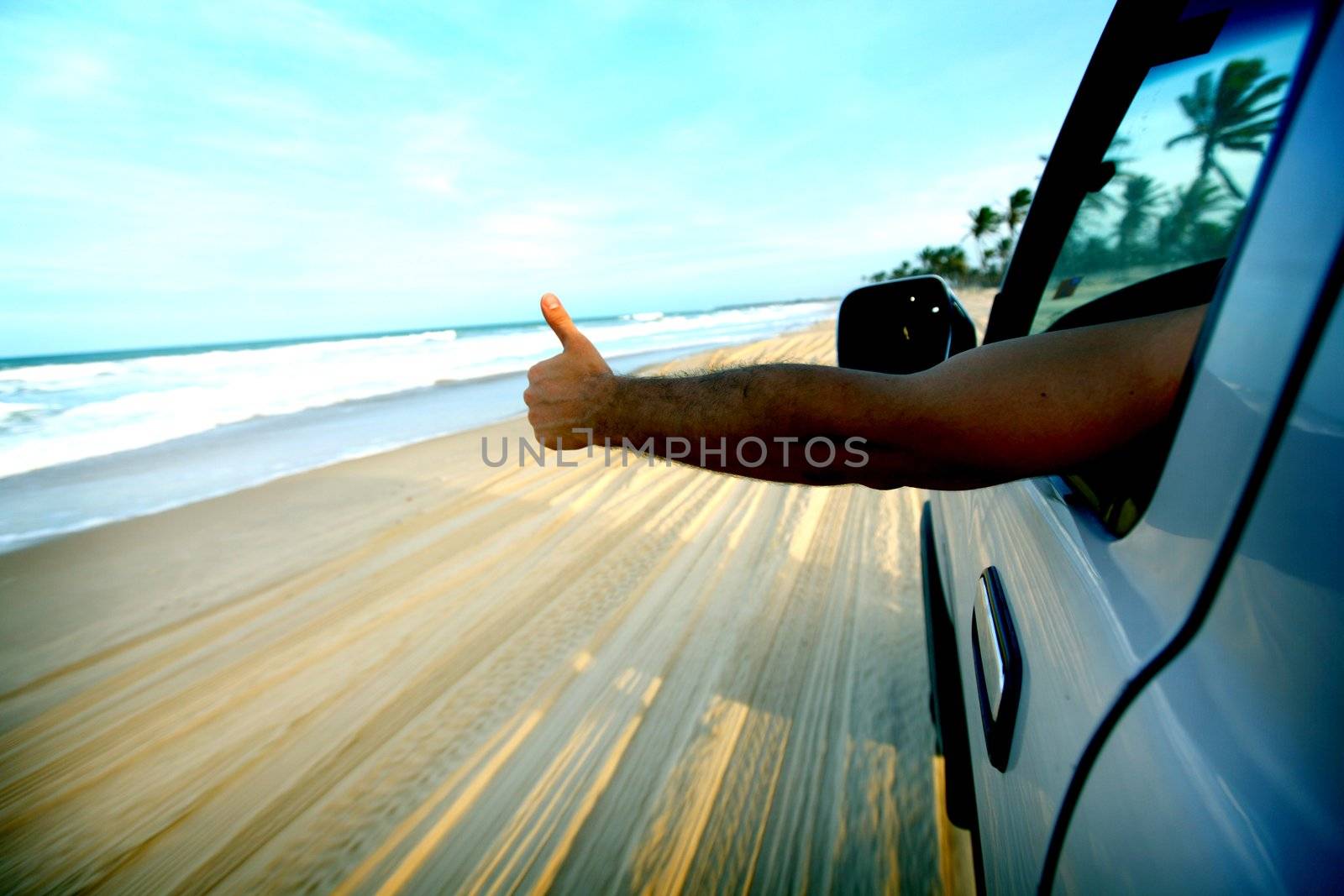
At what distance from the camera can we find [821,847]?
153 cm

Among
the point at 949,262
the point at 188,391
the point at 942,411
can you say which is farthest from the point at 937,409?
the point at 949,262

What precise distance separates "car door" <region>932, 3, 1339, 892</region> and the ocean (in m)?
5.73

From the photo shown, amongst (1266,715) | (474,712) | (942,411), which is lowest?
(474,712)

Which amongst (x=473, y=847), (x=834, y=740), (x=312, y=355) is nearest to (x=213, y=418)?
(x=473, y=847)

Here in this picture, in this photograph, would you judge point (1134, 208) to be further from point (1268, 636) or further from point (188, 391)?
point (188, 391)

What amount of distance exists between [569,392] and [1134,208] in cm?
140

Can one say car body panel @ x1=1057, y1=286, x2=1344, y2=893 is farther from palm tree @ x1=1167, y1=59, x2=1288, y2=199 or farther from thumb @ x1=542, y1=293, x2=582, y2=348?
thumb @ x1=542, y1=293, x2=582, y2=348

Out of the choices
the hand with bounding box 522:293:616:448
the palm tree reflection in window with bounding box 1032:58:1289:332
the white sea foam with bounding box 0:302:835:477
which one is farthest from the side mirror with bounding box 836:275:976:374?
the white sea foam with bounding box 0:302:835:477

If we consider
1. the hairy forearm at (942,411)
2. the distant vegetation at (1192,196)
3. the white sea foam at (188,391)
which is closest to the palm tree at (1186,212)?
the distant vegetation at (1192,196)

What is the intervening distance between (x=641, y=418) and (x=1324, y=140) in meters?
1.03

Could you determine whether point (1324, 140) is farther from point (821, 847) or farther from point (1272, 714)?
point (821, 847)

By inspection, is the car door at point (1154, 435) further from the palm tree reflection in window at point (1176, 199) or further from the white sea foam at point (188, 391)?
the white sea foam at point (188, 391)

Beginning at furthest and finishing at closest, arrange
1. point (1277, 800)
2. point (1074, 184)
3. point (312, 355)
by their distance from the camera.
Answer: point (312, 355), point (1074, 184), point (1277, 800)

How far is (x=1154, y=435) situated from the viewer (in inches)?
28.1
